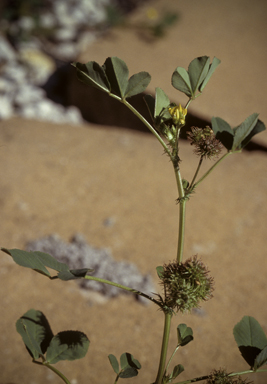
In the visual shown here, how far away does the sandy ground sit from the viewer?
5.60 ft

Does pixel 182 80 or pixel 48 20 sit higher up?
pixel 48 20

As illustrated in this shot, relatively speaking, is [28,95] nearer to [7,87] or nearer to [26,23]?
[7,87]

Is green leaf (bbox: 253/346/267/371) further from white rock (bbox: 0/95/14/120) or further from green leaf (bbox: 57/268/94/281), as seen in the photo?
white rock (bbox: 0/95/14/120)

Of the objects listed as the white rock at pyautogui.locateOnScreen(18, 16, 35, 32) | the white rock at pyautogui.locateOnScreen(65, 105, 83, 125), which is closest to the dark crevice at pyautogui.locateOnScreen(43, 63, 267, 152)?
the white rock at pyautogui.locateOnScreen(65, 105, 83, 125)

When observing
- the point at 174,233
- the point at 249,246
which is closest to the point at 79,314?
the point at 174,233

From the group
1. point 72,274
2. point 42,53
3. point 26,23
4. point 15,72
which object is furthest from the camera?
point 26,23

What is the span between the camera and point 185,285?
0.83 metres

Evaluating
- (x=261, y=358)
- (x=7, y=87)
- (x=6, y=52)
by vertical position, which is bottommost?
(x=261, y=358)

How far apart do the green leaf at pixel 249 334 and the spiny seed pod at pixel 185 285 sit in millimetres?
162

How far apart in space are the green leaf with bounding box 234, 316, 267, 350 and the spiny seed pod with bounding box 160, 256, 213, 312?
0.53 feet

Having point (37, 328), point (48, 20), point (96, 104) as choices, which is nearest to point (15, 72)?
point (96, 104)

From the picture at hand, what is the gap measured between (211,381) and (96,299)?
3.64 ft

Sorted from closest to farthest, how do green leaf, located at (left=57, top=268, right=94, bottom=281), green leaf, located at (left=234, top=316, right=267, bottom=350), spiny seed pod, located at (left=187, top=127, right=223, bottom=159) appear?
green leaf, located at (left=57, top=268, right=94, bottom=281) → spiny seed pod, located at (left=187, top=127, right=223, bottom=159) → green leaf, located at (left=234, top=316, right=267, bottom=350)

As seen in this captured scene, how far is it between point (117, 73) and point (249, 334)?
69 cm
